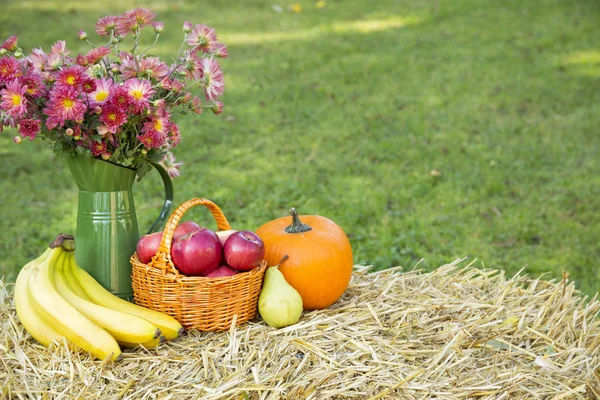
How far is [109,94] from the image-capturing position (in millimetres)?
2434

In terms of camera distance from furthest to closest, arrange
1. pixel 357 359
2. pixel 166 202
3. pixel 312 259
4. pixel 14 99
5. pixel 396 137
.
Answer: pixel 396 137, pixel 166 202, pixel 312 259, pixel 357 359, pixel 14 99

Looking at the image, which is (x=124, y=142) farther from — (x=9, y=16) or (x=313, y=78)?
(x=9, y=16)

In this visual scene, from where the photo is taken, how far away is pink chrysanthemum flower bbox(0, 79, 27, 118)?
2.33 m


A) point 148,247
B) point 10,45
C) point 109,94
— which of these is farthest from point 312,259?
point 10,45

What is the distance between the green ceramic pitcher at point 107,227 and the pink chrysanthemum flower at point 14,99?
0.41 m

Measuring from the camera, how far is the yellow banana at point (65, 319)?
95.5 inches

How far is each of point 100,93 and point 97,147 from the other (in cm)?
22

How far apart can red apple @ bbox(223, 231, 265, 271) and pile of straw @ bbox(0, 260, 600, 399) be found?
0.86ft

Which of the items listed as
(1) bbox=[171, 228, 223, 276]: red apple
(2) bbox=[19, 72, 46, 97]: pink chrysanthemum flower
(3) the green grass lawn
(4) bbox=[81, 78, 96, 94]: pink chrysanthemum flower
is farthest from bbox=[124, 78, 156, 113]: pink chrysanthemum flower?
(3) the green grass lawn

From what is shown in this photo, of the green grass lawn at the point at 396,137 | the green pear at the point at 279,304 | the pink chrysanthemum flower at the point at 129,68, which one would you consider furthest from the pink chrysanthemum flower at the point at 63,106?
the green grass lawn at the point at 396,137

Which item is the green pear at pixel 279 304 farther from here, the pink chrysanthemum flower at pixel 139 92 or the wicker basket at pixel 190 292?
the pink chrysanthemum flower at pixel 139 92

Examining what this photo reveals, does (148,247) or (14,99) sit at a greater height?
(14,99)

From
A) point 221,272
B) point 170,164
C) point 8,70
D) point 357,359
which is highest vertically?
point 8,70

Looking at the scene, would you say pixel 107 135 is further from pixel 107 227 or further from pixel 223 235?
pixel 223 235
